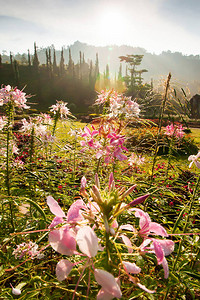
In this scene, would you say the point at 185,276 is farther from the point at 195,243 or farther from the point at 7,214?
the point at 7,214

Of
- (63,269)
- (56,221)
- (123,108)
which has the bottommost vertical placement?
(63,269)

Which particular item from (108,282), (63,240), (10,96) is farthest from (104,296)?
(10,96)

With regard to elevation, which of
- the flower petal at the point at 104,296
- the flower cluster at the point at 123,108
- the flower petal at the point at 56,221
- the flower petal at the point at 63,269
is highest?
the flower cluster at the point at 123,108

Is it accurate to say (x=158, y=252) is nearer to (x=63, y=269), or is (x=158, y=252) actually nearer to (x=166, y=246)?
(x=166, y=246)

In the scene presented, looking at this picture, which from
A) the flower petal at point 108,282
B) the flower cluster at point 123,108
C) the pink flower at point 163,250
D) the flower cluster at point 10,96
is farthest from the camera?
the flower cluster at point 10,96

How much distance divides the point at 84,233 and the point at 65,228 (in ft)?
0.32

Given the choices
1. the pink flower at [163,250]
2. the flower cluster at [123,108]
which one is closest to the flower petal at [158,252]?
the pink flower at [163,250]

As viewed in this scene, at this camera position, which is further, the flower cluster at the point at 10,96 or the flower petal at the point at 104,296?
the flower cluster at the point at 10,96

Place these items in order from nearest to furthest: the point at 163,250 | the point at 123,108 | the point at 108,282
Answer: the point at 108,282 → the point at 163,250 → the point at 123,108

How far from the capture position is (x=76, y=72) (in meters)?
52.2

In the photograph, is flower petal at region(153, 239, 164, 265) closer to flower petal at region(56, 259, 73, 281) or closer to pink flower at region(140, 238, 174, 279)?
pink flower at region(140, 238, 174, 279)

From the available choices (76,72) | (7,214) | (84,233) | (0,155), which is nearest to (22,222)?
(7,214)

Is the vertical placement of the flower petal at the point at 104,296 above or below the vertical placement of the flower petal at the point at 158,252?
below

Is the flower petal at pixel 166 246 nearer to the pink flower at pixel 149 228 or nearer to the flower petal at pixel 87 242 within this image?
the pink flower at pixel 149 228
